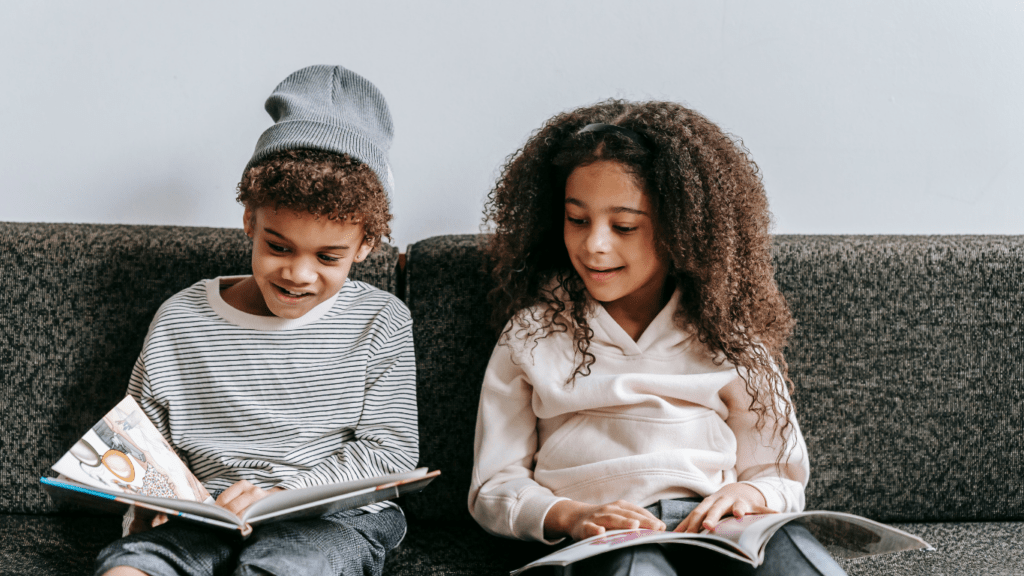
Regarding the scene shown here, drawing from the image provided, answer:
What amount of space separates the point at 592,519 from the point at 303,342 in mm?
504

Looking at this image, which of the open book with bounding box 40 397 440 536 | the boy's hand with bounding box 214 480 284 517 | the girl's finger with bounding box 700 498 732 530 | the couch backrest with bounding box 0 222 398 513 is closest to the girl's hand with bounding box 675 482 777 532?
the girl's finger with bounding box 700 498 732 530

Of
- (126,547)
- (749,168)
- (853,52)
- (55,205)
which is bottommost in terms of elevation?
(126,547)

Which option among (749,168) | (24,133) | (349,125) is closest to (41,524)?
(24,133)

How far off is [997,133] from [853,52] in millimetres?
311

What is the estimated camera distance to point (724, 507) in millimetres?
944

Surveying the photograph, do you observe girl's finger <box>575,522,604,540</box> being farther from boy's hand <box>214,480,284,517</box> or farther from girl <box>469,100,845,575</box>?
boy's hand <box>214,480,284,517</box>

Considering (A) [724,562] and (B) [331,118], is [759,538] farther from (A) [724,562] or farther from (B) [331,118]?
(B) [331,118]

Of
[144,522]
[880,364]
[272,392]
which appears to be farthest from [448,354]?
[880,364]

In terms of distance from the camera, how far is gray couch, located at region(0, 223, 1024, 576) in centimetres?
119

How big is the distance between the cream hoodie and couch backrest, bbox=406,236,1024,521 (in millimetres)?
127

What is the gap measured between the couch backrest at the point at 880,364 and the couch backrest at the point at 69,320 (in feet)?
0.67

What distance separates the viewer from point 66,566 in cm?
102

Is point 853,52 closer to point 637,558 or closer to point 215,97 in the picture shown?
point 637,558

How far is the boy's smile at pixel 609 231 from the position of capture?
1011 mm
